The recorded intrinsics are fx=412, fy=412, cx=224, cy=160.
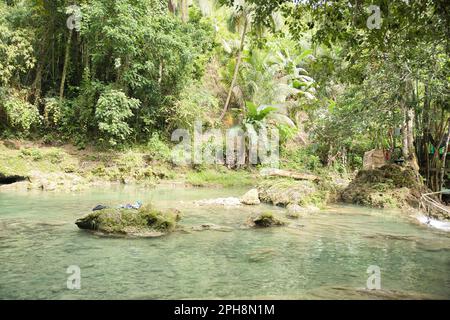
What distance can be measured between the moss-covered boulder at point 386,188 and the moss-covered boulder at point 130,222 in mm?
8684

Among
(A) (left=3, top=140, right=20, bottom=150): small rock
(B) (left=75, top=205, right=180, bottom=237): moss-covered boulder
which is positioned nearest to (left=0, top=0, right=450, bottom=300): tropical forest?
(B) (left=75, top=205, right=180, bottom=237): moss-covered boulder

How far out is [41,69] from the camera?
21109 millimetres

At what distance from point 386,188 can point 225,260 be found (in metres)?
10.1

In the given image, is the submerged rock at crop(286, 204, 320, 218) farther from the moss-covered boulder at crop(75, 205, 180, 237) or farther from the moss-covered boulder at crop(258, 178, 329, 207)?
the moss-covered boulder at crop(75, 205, 180, 237)

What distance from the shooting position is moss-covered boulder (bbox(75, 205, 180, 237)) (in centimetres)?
838

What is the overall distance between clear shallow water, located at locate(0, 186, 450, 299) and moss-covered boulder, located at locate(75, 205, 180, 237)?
0.37 m

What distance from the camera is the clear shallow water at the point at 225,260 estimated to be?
203 inches

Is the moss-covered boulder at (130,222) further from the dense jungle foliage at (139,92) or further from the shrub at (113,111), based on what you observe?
the shrub at (113,111)

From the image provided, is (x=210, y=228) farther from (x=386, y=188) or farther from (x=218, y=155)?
(x=218, y=155)

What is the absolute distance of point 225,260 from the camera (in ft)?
21.9
